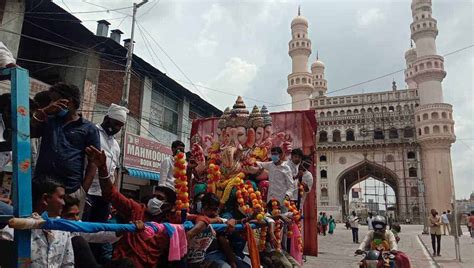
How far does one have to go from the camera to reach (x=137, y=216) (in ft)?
11.5

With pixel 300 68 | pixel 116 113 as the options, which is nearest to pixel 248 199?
pixel 116 113

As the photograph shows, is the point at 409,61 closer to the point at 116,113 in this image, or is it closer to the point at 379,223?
the point at 379,223

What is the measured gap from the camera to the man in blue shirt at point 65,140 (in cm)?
312

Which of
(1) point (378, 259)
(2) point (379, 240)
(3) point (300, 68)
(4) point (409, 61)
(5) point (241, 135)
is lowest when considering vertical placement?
(1) point (378, 259)

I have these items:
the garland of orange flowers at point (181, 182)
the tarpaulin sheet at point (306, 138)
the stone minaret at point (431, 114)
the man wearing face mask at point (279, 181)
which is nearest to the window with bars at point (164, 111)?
the tarpaulin sheet at point (306, 138)

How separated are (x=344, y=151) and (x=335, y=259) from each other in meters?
33.5

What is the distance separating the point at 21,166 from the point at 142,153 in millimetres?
12338

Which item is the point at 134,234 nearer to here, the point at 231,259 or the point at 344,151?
the point at 231,259

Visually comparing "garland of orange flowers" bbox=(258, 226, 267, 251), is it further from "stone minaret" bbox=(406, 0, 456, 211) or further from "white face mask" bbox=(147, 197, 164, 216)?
"stone minaret" bbox=(406, 0, 456, 211)

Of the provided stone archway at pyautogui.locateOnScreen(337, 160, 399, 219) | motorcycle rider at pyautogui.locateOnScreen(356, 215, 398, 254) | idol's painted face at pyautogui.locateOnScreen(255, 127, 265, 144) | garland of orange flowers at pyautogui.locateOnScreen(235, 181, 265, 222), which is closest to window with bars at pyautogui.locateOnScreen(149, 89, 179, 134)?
idol's painted face at pyautogui.locateOnScreen(255, 127, 265, 144)

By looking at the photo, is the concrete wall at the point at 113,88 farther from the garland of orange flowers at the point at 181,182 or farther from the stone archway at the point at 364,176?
the stone archway at the point at 364,176

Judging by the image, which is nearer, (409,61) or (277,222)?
(277,222)

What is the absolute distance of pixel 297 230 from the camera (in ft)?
21.7

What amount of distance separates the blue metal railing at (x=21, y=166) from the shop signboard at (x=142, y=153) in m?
10.9
